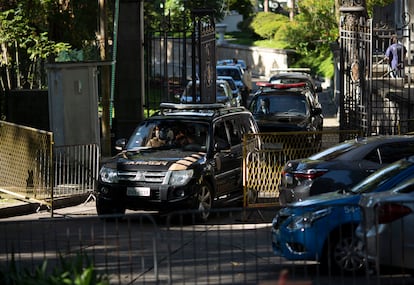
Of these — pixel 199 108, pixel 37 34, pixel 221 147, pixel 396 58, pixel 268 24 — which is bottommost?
pixel 221 147

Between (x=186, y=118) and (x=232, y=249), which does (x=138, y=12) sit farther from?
(x=232, y=249)

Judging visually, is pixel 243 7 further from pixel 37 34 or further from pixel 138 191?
pixel 138 191

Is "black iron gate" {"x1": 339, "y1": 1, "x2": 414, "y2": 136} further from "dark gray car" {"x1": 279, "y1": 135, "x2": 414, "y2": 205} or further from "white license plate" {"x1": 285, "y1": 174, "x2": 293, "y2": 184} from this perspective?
"white license plate" {"x1": 285, "y1": 174, "x2": 293, "y2": 184}

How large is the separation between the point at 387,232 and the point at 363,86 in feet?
38.6

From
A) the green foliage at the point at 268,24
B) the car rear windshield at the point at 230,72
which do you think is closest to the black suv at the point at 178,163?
the car rear windshield at the point at 230,72

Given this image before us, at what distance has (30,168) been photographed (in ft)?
56.6

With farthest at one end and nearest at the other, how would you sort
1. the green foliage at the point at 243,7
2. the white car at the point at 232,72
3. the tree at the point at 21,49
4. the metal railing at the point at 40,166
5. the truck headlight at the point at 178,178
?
the green foliage at the point at 243,7, the white car at the point at 232,72, the tree at the point at 21,49, the metal railing at the point at 40,166, the truck headlight at the point at 178,178

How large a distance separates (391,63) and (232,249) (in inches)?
613

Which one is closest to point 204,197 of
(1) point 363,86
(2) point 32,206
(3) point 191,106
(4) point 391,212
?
(3) point 191,106

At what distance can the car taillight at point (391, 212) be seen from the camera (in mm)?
9609

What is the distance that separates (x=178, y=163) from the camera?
15.2 meters

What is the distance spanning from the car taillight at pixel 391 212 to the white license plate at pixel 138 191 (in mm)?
5968

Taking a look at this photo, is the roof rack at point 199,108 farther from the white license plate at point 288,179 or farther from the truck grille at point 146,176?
the white license plate at point 288,179

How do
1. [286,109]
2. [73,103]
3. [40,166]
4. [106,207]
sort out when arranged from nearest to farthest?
[106,207] → [40,166] → [73,103] → [286,109]
